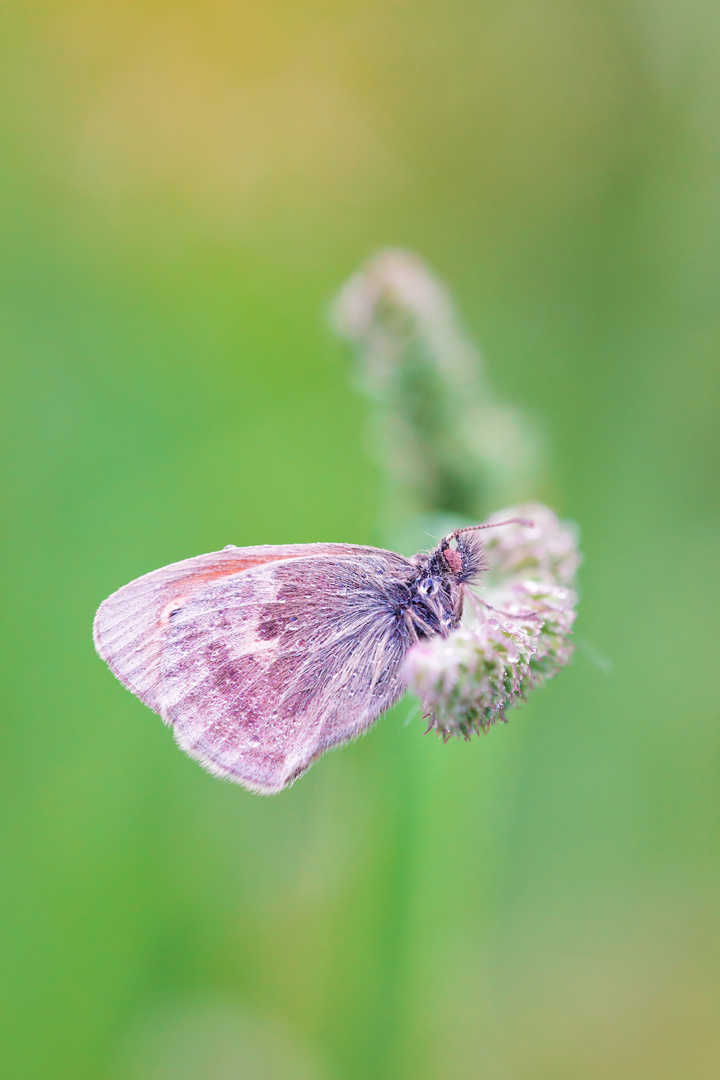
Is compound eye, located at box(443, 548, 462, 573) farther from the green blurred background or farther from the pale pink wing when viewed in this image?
the green blurred background

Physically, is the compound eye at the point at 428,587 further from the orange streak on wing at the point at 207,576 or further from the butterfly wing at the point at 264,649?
the orange streak on wing at the point at 207,576

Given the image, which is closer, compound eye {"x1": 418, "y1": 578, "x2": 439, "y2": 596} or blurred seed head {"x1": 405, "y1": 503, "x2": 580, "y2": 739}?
blurred seed head {"x1": 405, "y1": 503, "x2": 580, "y2": 739}

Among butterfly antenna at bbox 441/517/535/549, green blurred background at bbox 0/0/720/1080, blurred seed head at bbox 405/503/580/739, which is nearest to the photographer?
blurred seed head at bbox 405/503/580/739

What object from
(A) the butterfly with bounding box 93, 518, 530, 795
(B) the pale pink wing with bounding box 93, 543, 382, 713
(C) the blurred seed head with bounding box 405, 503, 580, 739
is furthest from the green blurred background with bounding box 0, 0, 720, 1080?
(B) the pale pink wing with bounding box 93, 543, 382, 713

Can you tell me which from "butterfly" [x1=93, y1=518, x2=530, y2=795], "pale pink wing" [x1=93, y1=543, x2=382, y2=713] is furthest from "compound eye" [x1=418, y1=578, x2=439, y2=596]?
"pale pink wing" [x1=93, y1=543, x2=382, y2=713]

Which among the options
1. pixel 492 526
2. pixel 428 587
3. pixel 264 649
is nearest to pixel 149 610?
pixel 264 649

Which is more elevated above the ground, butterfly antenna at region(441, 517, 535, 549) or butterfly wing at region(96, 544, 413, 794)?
butterfly antenna at region(441, 517, 535, 549)

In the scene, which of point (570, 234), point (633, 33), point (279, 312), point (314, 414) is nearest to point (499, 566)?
point (314, 414)

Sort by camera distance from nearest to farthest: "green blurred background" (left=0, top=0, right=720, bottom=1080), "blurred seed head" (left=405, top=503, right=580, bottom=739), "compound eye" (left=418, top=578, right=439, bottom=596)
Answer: "blurred seed head" (left=405, top=503, right=580, bottom=739)
"compound eye" (left=418, top=578, right=439, bottom=596)
"green blurred background" (left=0, top=0, right=720, bottom=1080)

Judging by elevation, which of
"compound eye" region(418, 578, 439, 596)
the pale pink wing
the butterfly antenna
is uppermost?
the butterfly antenna

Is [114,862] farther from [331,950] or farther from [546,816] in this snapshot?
[546,816]
